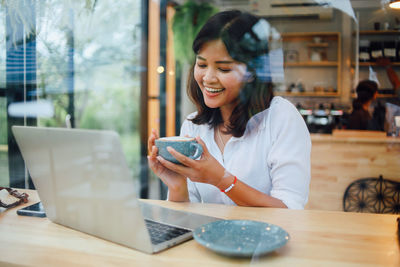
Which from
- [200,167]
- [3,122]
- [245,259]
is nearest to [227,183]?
[200,167]

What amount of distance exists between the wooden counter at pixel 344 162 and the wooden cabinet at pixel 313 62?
15 cm

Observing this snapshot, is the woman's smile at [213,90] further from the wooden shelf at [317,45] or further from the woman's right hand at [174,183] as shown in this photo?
the wooden shelf at [317,45]

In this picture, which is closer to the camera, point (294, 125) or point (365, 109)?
point (294, 125)

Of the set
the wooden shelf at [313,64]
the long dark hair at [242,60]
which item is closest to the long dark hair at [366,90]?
the wooden shelf at [313,64]

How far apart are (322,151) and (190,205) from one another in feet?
1.68

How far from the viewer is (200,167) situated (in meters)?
0.76

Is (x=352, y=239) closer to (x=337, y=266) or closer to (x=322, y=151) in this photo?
(x=337, y=266)

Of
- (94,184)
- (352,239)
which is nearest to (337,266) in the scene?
(352,239)

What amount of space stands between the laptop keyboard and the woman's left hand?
135mm

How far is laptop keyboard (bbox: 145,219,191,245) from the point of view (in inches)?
22.0

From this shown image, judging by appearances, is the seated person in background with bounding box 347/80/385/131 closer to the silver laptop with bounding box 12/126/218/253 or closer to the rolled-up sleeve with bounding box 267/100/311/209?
the rolled-up sleeve with bounding box 267/100/311/209

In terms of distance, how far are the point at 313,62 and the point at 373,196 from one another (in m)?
0.45

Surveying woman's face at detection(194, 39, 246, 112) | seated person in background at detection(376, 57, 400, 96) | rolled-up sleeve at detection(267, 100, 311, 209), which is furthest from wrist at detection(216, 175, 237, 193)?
seated person in background at detection(376, 57, 400, 96)

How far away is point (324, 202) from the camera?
43.8 inches
